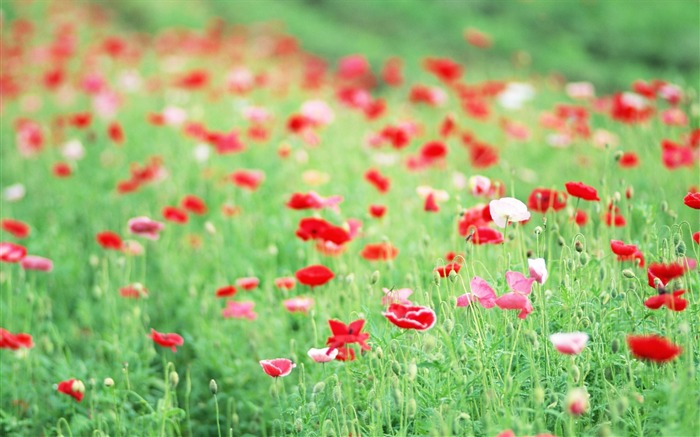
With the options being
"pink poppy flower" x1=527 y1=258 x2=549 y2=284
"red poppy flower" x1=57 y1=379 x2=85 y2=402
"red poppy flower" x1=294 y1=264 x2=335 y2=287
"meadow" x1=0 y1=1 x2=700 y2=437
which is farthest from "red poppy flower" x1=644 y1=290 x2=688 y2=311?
"red poppy flower" x1=57 y1=379 x2=85 y2=402

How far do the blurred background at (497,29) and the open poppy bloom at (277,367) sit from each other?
5924 millimetres

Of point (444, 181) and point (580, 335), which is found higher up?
point (580, 335)

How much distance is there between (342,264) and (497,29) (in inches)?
299

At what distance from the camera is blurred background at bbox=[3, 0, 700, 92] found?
8438mm

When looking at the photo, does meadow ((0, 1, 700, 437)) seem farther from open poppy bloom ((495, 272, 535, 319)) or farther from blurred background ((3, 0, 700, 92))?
blurred background ((3, 0, 700, 92))

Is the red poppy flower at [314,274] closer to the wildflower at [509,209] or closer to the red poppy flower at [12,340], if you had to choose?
the wildflower at [509,209]

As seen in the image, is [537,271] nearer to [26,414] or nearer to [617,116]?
[26,414]

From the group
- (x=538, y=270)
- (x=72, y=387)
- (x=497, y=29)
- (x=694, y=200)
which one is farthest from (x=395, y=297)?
(x=497, y=29)

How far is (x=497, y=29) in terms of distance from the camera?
31.8ft

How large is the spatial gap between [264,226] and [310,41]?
6372 mm

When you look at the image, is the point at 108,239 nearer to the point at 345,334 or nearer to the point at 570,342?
the point at 345,334

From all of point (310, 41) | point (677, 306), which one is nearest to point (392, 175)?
point (677, 306)

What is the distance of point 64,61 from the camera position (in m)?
7.17

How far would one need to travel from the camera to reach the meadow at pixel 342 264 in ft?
6.44
